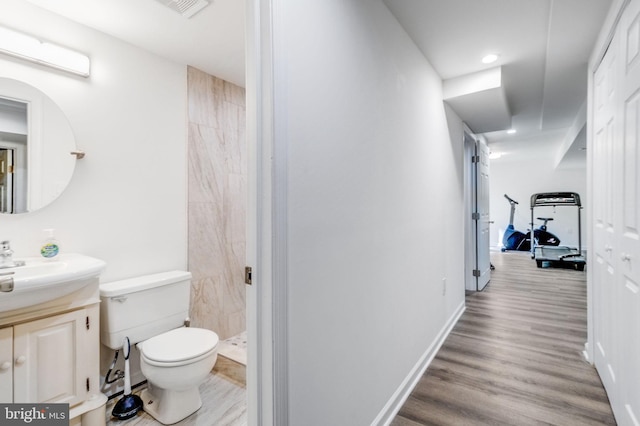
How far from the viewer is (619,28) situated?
157 cm

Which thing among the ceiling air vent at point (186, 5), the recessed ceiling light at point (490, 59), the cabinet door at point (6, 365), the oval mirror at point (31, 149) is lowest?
the cabinet door at point (6, 365)

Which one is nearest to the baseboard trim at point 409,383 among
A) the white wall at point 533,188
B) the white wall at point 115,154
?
the white wall at point 115,154

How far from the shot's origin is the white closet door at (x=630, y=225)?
1.31m

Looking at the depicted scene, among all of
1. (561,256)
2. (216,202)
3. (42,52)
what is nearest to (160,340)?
(216,202)

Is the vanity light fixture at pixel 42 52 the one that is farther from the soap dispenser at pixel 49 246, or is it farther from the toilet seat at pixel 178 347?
the toilet seat at pixel 178 347

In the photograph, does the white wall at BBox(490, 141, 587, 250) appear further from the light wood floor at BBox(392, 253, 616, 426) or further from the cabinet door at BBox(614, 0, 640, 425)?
the cabinet door at BBox(614, 0, 640, 425)

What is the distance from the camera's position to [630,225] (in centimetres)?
139

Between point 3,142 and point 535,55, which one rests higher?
point 535,55

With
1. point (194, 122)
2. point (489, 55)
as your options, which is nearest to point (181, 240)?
point (194, 122)

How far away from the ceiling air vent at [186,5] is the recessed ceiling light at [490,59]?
6.67 feet

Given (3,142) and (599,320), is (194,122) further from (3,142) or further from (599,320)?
(599,320)

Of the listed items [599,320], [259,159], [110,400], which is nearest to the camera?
[259,159]

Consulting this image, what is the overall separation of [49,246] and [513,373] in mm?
3030

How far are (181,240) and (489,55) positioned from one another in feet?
9.03
